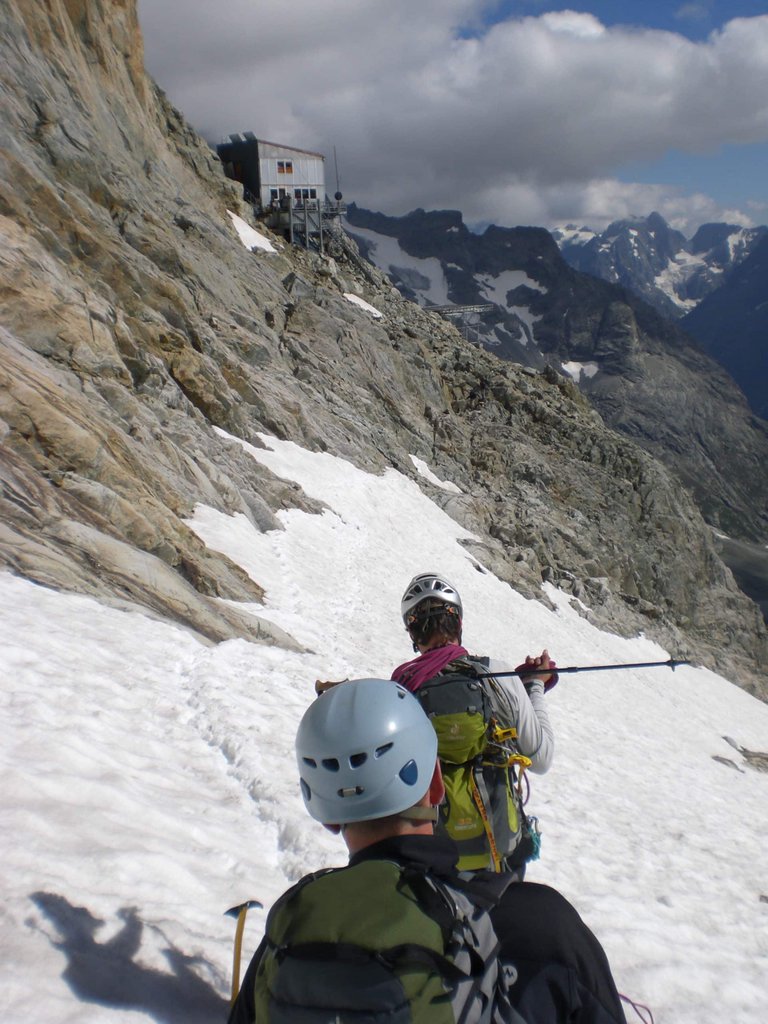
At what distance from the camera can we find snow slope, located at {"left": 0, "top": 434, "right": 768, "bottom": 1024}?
337cm

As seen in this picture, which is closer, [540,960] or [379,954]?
[379,954]

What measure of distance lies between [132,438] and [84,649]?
26.8 feet

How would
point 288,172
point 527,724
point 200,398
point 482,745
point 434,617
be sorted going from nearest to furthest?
1. point 482,745
2. point 527,724
3. point 434,617
4. point 200,398
5. point 288,172

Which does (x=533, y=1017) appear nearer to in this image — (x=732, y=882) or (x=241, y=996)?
(x=241, y=996)

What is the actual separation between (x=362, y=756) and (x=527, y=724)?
5.88 ft

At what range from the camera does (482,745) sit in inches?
158

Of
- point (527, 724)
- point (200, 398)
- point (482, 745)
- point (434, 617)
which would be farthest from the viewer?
point (200, 398)

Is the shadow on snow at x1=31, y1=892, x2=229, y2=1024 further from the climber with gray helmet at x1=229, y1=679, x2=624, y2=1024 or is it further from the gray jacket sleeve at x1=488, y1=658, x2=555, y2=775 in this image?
the gray jacket sleeve at x1=488, y1=658, x2=555, y2=775

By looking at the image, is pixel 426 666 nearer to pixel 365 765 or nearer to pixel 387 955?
pixel 365 765

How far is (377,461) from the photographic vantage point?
32.3m

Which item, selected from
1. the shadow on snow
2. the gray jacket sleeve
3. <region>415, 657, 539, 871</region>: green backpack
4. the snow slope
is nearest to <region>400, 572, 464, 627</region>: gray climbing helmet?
the gray jacket sleeve

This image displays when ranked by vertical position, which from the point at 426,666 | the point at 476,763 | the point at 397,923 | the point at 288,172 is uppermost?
the point at 288,172

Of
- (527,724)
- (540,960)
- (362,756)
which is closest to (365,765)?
(362,756)

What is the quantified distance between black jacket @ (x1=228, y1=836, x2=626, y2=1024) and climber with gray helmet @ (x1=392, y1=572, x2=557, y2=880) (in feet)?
3.77
